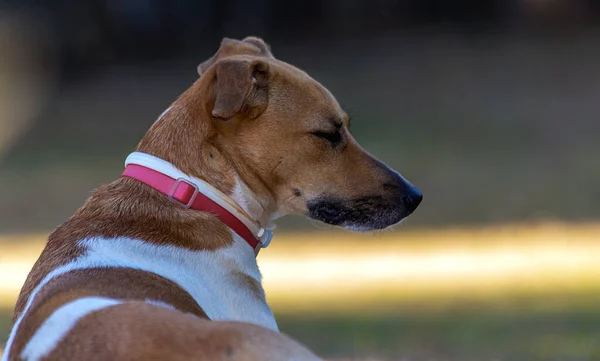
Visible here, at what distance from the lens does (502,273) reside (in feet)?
32.2

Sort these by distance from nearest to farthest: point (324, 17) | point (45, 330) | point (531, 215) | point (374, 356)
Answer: point (45, 330) < point (374, 356) < point (531, 215) < point (324, 17)

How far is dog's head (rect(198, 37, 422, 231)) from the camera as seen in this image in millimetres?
4145

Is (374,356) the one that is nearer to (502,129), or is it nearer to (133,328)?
(133,328)

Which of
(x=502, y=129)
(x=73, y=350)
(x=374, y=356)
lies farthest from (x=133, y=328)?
(x=502, y=129)

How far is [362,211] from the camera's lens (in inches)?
174

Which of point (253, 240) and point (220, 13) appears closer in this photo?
point (253, 240)

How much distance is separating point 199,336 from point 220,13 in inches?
897

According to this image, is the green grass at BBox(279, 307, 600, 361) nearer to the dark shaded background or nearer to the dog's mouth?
the dog's mouth

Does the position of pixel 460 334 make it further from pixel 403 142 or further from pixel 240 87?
pixel 403 142

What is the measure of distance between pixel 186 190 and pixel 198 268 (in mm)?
351

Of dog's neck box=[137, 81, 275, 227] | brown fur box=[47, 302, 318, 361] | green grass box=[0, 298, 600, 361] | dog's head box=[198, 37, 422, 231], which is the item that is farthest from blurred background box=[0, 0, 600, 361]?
brown fur box=[47, 302, 318, 361]

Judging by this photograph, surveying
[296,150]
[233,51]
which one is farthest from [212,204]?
[233,51]

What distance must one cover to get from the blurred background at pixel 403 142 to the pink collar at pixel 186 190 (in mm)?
2717

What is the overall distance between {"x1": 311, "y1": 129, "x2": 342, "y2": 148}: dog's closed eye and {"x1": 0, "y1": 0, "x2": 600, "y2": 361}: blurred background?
8.20 ft
